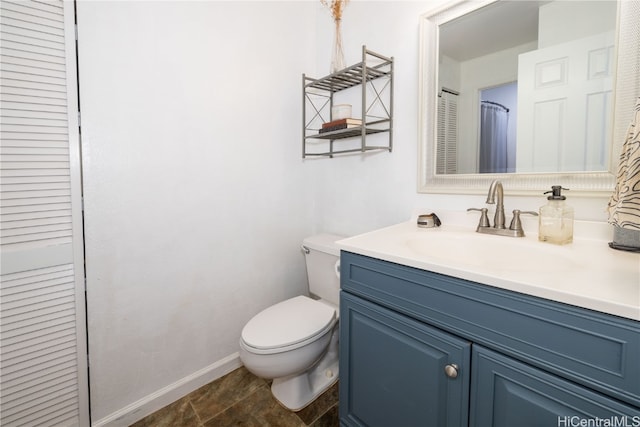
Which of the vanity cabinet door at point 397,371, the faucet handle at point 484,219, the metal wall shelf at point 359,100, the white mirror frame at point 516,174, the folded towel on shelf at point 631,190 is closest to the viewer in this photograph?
the folded towel on shelf at point 631,190

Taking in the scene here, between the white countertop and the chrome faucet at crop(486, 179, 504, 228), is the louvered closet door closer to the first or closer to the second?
the white countertop

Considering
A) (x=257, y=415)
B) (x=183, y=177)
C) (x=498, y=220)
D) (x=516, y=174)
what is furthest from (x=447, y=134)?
(x=257, y=415)

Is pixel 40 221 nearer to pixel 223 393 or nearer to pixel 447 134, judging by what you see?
pixel 223 393

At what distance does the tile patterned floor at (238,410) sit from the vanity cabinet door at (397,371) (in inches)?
11.4

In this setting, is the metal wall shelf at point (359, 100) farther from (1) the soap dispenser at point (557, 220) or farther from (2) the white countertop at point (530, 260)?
(1) the soap dispenser at point (557, 220)

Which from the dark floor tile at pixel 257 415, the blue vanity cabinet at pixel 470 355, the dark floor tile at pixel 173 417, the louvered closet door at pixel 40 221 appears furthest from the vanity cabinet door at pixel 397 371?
the louvered closet door at pixel 40 221

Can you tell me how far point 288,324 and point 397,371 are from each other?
578mm

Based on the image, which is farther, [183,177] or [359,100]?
[359,100]

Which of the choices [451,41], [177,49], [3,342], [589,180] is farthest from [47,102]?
[589,180]

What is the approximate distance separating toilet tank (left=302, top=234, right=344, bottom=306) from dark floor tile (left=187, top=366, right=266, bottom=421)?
0.57 m

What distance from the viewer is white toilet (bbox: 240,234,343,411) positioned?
3.97 ft

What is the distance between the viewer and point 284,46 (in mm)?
1739

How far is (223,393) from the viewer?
147 cm

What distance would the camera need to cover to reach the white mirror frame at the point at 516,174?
877mm
